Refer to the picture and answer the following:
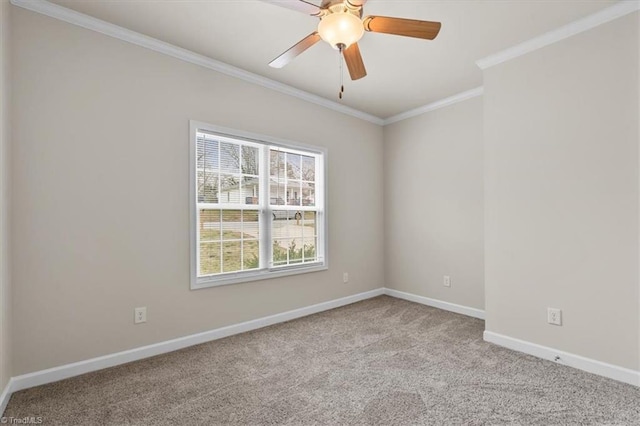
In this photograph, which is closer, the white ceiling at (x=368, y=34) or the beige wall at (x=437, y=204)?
the white ceiling at (x=368, y=34)

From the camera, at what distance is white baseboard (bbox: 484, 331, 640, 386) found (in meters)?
2.24

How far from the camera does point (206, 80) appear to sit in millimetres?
3031

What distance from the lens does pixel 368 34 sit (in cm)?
260

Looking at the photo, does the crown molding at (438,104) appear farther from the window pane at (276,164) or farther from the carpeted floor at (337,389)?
the carpeted floor at (337,389)

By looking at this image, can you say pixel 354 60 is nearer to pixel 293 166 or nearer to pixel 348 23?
pixel 348 23

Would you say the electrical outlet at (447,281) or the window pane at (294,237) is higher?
the window pane at (294,237)

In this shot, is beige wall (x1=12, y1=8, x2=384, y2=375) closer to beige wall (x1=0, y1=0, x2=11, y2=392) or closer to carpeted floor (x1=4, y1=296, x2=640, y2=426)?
beige wall (x1=0, y1=0, x2=11, y2=392)

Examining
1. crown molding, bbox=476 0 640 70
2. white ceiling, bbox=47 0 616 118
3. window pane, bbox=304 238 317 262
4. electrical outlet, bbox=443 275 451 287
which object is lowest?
electrical outlet, bbox=443 275 451 287

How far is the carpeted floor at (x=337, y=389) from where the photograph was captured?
6.16ft

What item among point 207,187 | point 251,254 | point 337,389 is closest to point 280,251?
point 251,254

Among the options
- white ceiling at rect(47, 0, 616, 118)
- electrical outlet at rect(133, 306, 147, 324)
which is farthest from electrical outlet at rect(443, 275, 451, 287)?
electrical outlet at rect(133, 306, 147, 324)

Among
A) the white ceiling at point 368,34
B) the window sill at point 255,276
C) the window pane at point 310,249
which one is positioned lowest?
the window sill at point 255,276

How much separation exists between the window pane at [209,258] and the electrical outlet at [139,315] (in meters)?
0.55

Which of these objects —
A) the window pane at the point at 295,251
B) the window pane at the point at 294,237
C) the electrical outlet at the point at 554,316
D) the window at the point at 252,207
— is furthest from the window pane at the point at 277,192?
the electrical outlet at the point at 554,316
